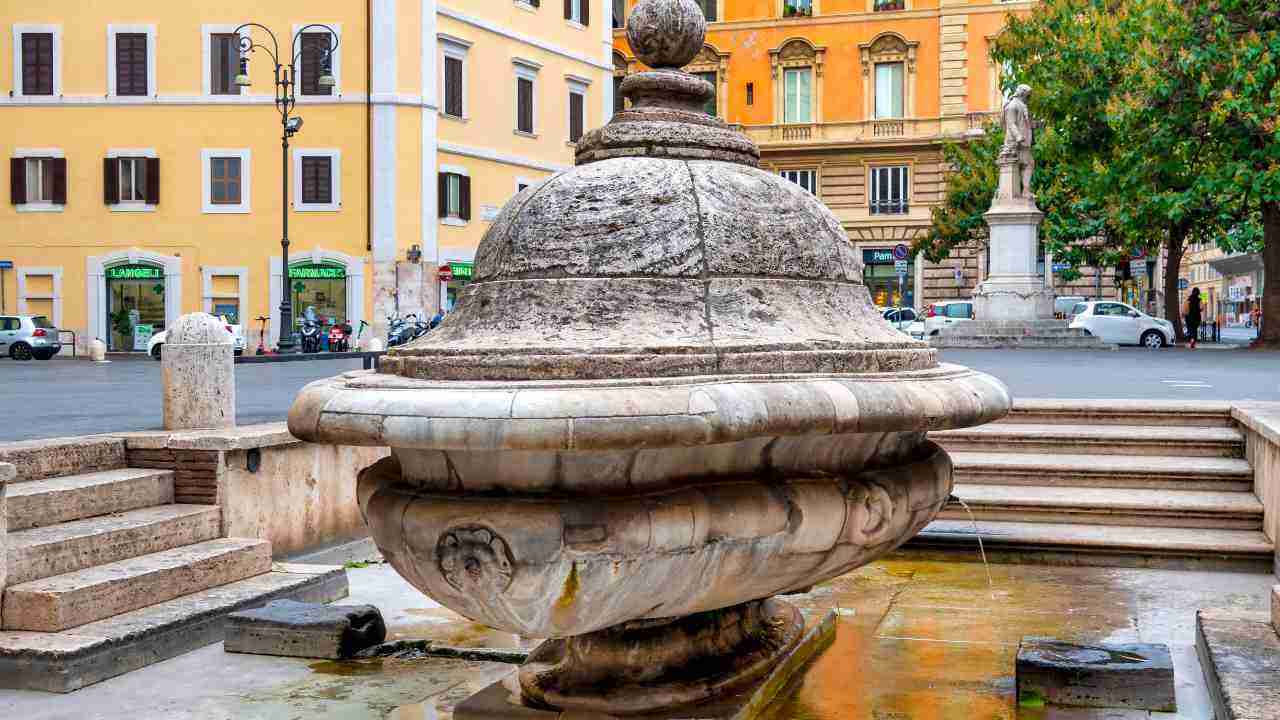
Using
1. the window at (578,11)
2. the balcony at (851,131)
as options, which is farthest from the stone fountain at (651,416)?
the balcony at (851,131)

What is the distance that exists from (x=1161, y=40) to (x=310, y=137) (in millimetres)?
20475

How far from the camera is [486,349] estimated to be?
4.23m

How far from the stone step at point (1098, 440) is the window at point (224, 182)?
30627 mm

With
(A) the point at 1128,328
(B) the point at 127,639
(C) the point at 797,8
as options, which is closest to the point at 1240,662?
(B) the point at 127,639

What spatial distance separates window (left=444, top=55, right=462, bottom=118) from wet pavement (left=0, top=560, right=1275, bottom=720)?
103 ft

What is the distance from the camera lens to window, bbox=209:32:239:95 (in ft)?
122

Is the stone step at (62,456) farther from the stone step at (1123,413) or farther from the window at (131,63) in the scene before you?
the window at (131,63)

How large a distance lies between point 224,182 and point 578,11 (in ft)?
40.3

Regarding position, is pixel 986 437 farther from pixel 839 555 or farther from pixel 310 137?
pixel 310 137

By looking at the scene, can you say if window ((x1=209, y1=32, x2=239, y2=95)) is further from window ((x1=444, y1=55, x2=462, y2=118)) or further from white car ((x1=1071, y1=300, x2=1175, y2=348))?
white car ((x1=1071, y1=300, x2=1175, y2=348))

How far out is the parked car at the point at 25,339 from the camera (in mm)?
32656

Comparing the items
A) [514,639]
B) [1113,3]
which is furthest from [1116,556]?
[1113,3]

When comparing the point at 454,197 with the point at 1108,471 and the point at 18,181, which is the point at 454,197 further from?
the point at 1108,471

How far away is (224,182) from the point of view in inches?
1471
